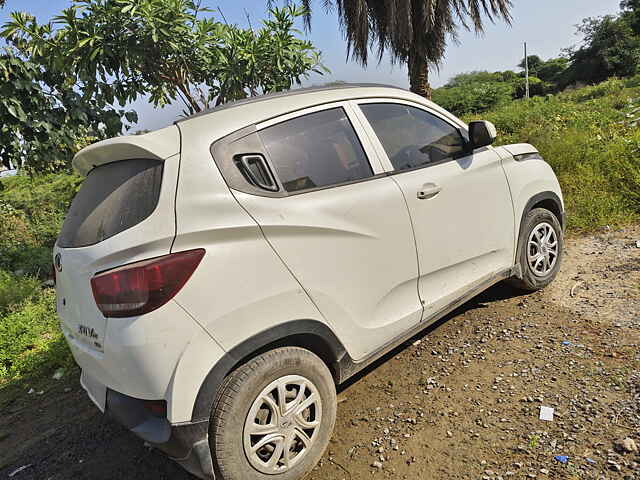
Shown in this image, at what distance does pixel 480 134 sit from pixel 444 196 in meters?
0.60

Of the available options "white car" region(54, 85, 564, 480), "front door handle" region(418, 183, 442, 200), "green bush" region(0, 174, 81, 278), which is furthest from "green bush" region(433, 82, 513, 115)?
"white car" region(54, 85, 564, 480)

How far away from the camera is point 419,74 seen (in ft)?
35.9

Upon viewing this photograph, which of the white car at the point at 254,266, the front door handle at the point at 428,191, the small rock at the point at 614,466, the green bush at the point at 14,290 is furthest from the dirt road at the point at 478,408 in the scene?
the green bush at the point at 14,290

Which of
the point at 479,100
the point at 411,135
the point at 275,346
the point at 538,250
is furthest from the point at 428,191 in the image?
the point at 479,100

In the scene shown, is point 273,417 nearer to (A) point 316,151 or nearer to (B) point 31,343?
(A) point 316,151

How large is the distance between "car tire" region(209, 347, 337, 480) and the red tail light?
0.47 meters

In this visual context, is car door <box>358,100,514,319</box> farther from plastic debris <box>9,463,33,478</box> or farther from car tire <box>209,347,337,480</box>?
plastic debris <box>9,463,33,478</box>

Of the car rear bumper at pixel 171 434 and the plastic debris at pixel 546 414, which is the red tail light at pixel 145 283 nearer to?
the car rear bumper at pixel 171 434

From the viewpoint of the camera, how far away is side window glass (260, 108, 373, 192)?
2174mm

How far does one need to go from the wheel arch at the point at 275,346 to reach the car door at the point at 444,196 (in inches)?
28.4

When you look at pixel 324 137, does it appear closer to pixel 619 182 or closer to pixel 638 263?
pixel 638 263

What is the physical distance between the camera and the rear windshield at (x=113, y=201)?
1884 mm

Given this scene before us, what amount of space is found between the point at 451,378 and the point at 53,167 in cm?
673

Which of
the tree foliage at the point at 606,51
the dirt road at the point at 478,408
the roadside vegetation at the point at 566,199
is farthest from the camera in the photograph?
the tree foliage at the point at 606,51
